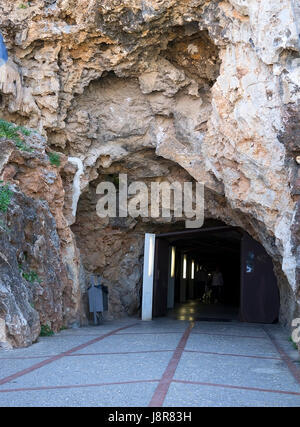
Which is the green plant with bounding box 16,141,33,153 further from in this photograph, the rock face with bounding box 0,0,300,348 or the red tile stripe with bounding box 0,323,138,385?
the red tile stripe with bounding box 0,323,138,385

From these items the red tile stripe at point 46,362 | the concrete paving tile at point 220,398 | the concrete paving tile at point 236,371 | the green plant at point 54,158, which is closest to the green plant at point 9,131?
the green plant at point 54,158

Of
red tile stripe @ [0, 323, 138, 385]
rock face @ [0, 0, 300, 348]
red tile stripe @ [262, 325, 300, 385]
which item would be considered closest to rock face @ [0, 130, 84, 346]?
rock face @ [0, 0, 300, 348]

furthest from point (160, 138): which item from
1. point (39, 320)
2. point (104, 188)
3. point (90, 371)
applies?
point (90, 371)

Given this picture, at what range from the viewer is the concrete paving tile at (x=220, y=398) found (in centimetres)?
360

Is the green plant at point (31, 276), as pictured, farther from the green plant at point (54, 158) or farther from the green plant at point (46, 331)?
the green plant at point (54, 158)

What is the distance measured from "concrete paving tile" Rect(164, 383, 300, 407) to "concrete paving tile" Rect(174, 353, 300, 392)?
0.31m

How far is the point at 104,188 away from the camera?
1214 centimetres

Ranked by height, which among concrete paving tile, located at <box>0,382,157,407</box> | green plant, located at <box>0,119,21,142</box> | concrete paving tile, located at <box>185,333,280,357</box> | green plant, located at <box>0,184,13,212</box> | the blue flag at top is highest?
the blue flag at top

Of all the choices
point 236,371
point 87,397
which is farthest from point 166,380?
point 236,371

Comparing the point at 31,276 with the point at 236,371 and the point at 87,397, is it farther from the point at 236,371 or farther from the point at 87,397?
the point at 87,397

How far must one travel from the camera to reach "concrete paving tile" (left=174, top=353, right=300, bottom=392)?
4457mm

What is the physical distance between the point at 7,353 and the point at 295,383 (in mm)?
3853

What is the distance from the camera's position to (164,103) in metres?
10.7

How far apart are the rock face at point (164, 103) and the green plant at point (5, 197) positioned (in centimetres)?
80
